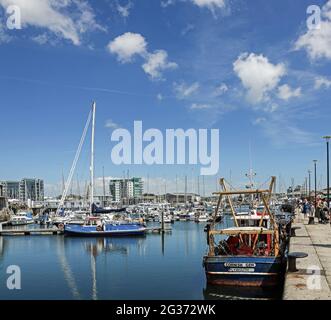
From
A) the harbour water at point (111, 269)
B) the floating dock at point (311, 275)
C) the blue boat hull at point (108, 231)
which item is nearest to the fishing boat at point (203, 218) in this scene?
the blue boat hull at point (108, 231)

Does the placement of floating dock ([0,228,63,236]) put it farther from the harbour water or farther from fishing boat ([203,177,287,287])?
fishing boat ([203,177,287,287])

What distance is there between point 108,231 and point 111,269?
89.6ft

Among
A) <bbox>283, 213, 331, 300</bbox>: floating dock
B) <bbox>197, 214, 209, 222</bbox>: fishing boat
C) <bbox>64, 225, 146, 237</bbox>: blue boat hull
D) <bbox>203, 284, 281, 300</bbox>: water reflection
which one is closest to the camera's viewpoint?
<bbox>283, 213, 331, 300</bbox>: floating dock

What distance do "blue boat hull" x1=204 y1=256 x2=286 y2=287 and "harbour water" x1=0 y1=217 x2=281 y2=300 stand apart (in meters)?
0.47

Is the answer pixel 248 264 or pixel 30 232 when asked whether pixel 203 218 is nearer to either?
pixel 30 232

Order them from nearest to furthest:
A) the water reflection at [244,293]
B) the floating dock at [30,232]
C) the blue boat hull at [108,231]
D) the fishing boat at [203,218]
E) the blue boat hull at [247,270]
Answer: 1. the water reflection at [244,293]
2. the blue boat hull at [247,270]
3. the blue boat hull at [108,231]
4. the floating dock at [30,232]
5. the fishing boat at [203,218]

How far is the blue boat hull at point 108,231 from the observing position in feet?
203

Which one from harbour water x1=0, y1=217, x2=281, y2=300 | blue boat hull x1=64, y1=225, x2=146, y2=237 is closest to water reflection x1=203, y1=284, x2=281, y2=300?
harbour water x1=0, y1=217, x2=281, y2=300

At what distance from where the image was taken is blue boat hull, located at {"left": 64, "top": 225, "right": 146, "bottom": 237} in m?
61.9

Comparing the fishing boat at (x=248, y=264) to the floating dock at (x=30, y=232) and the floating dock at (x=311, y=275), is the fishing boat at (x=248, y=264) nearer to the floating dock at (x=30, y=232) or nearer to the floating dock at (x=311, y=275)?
the floating dock at (x=311, y=275)

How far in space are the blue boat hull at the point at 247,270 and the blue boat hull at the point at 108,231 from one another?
4006 cm

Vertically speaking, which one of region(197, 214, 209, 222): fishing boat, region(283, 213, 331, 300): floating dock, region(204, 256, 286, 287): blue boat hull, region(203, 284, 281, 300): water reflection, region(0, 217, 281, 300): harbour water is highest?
region(283, 213, 331, 300): floating dock

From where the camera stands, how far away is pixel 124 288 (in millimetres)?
26797
